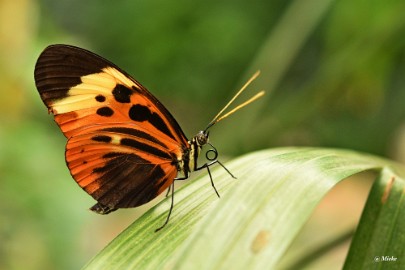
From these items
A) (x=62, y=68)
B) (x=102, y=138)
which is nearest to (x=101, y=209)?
(x=102, y=138)

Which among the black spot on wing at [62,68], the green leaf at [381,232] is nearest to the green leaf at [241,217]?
the green leaf at [381,232]

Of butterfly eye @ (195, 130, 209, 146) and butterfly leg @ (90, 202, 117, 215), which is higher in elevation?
butterfly eye @ (195, 130, 209, 146)

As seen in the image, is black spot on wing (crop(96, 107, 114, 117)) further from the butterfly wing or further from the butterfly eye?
the butterfly eye

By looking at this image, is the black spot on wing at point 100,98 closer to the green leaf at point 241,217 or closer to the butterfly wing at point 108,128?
the butterfly wing at point 108,128

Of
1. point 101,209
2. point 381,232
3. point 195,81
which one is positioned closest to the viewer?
point 381,232

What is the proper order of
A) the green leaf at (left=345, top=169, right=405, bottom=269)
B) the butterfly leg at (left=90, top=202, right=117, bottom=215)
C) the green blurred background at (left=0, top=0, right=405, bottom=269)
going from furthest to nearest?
the green blurred background at (left=0, top=0, right=405, bottom=269) < the butterfly leg at (left=90, top=202, right=117, bottom=215) < the green leaf at (left=345, top=169, right=405, bottom=269)

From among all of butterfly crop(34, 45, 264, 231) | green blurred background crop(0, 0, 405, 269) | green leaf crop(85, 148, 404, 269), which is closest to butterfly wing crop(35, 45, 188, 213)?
butterfly crop(34, 45, 264, 231)

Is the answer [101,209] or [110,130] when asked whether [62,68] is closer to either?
[110,130]
